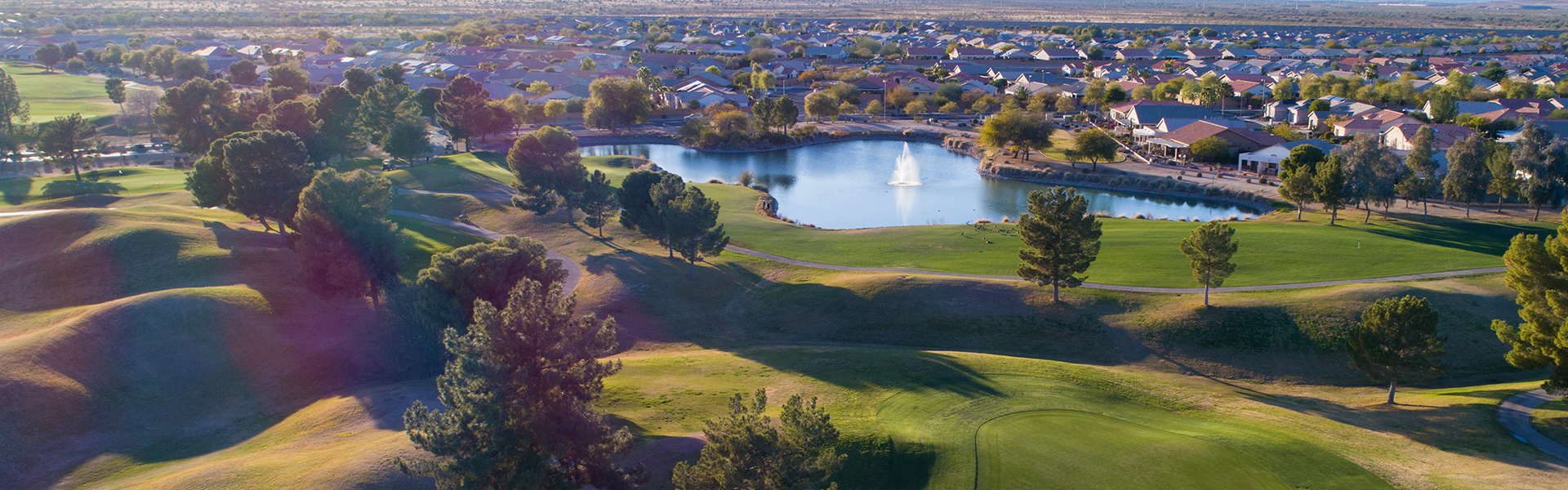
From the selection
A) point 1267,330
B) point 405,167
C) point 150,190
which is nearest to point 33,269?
point 150,190

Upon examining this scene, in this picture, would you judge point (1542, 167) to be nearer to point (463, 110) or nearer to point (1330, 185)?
point (1330, 185)

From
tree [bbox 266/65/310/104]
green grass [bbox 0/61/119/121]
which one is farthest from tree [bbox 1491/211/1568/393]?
green grass [bbox 0/61/119/121]

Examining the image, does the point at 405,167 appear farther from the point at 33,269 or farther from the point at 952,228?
the point at 952,228

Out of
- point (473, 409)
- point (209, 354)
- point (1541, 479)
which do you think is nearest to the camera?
point (473, 409)

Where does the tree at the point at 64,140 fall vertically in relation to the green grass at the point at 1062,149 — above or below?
below

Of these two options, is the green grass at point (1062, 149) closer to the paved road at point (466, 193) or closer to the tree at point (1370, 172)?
the tree at point (1370, 172)

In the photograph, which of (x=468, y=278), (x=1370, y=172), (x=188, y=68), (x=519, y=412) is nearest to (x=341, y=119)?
(x=468, y=278)

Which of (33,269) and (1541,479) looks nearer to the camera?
(1541,479)

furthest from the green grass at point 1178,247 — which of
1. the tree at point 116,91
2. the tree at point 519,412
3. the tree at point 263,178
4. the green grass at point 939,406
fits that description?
the tree at point 116,91

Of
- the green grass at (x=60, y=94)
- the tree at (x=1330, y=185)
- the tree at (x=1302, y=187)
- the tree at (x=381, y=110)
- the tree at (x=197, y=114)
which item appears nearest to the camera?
the tree at (x=1330, y=185)
